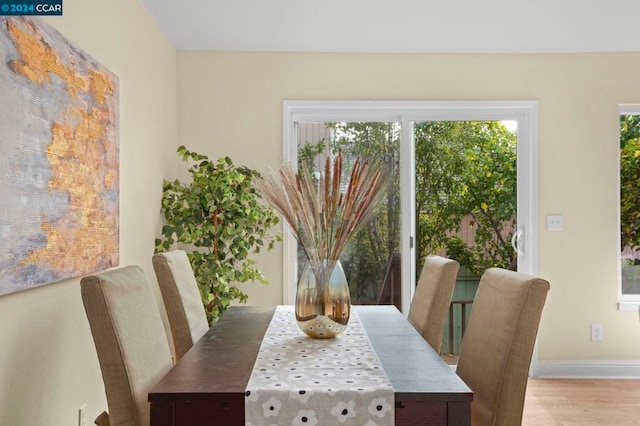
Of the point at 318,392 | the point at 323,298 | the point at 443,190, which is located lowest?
the point at 318,392

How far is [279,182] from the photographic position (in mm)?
1941

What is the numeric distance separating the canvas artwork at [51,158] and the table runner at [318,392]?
855 millimetres

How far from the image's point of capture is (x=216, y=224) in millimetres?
3494

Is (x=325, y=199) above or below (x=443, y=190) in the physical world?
below

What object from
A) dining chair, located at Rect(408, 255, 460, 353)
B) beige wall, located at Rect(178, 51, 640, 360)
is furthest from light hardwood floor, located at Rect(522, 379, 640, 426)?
dining chair, located at Rect(408, 255, 460, 353)

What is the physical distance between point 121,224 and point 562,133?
3130 millimetres

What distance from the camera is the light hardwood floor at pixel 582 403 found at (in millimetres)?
3219

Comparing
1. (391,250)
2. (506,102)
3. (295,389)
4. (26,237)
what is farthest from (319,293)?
(506,102)

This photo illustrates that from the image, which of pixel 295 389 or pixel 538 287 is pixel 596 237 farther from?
pixel 295 389

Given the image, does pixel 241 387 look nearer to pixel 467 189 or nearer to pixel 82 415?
pixel 82 415

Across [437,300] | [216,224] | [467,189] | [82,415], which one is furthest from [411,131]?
[82,415]

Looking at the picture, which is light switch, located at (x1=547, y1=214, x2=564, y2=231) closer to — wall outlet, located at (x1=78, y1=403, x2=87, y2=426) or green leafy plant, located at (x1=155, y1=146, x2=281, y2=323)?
green leafy plant, located at (x1=155, y1=146, x2=281, y2=323)

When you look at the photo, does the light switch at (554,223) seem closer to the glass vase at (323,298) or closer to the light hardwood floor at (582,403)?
the light hardwood floor at (582,403)

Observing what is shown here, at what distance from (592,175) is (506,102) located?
0.83m
